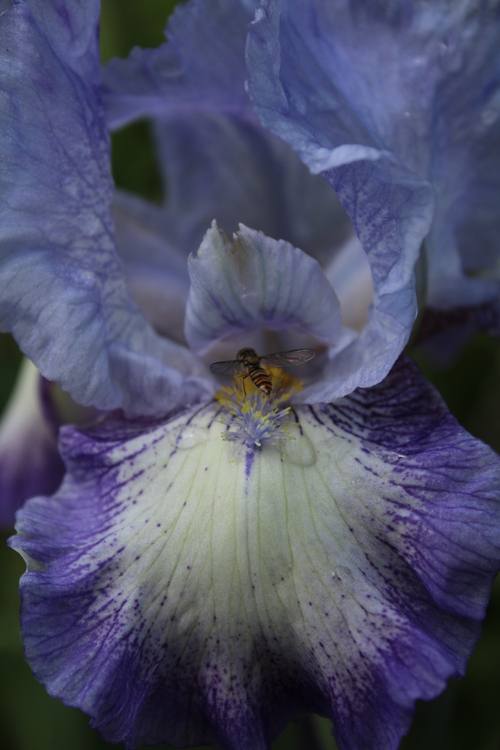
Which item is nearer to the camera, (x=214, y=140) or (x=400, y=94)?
(x=400, y=94)

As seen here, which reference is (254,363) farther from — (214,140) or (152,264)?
(214,140)

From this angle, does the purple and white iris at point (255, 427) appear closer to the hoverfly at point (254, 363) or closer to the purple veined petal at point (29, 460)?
the hoverfly at point (254, 363)

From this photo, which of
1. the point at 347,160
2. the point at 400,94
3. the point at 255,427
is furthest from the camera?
the point at 400,94

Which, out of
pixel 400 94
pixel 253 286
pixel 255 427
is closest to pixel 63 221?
pixel 253 286

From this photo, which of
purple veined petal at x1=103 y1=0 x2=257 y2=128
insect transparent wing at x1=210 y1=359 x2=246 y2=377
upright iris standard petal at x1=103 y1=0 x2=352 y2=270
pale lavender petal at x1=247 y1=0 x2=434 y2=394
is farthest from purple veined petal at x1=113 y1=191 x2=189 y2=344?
pale lavender petal at x1=247 y1=0 x2=434 y2=394

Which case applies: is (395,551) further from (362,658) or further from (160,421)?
(160,421)

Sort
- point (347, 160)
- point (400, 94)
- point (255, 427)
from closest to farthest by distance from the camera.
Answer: point (347, 160)
point (255, 427)
point (400, 94)

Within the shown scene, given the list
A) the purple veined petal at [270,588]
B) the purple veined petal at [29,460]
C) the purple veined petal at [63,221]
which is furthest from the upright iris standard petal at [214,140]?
the purple veined petal at [270,588]

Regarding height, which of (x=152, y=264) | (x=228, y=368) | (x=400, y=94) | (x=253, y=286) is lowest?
(x=228, y=368)

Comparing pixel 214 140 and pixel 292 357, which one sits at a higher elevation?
pixel 214 140
